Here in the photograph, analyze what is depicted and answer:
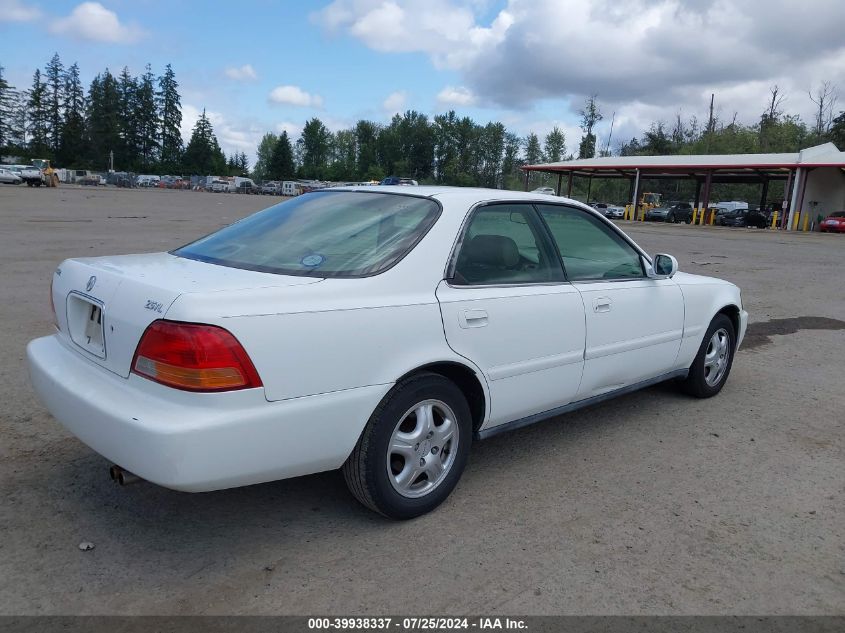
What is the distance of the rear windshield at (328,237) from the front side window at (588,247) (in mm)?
909

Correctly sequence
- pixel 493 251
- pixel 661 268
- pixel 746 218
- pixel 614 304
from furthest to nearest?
pixel 746 218, pixel 661 268, pixel 614 304, pixel 493 251

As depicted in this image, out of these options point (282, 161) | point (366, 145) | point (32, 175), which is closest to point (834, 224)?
point (32, 175)

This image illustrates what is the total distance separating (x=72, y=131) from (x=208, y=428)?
12531 centimetres

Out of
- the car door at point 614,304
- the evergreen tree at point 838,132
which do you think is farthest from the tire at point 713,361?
the evergreen tree at point 838,132

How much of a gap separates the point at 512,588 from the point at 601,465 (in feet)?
4.57

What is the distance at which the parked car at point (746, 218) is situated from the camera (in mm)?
40438

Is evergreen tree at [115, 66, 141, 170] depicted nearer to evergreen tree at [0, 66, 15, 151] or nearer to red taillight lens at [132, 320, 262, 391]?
evergreen tree at [0, 66, 15, 151]

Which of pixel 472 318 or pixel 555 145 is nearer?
pixel 472 318

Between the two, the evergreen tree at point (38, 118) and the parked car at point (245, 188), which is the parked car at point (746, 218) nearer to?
the parked car at point (245, 188)

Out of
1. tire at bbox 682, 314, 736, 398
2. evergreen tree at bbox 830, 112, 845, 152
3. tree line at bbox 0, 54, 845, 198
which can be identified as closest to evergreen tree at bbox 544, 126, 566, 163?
tree line at bbox 0, 54, 845, 198

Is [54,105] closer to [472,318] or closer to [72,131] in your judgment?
[72,131]

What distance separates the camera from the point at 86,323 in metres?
2.98

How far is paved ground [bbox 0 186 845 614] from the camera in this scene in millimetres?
2545

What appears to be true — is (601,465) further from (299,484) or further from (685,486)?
(299,484)
